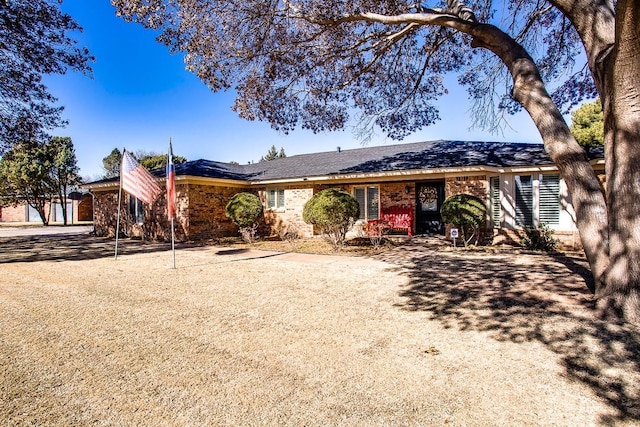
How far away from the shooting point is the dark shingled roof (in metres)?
12.6

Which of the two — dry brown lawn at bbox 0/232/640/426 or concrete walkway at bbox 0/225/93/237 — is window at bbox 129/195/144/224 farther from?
dry brown lawn at bbox 0/232/640/426

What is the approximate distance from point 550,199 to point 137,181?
42.5ft

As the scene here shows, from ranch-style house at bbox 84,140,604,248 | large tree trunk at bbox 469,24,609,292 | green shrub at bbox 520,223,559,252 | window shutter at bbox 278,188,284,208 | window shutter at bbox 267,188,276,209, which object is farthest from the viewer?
window shutter at bbox 267,188,276,209

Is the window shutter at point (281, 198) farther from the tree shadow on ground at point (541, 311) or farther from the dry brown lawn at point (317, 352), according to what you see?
the dry brown lawn at point (317, 352)

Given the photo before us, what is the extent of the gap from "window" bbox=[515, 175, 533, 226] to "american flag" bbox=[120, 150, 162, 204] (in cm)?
1183

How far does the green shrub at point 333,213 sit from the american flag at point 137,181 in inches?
200

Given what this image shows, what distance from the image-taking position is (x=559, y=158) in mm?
5605

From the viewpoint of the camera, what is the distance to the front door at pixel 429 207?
15578 mm

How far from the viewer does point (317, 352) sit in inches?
155

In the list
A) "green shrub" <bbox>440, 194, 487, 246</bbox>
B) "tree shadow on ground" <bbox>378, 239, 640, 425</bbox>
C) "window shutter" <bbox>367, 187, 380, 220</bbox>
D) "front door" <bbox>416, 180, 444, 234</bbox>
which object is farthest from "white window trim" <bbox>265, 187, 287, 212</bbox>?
"tree shadow on ground" <bbox>378, 239, 640, 425</bbox>

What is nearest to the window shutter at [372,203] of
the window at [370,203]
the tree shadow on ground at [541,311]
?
the window at [370,203]

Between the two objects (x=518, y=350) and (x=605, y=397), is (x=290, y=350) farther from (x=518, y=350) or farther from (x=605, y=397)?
(x=605, y=397)

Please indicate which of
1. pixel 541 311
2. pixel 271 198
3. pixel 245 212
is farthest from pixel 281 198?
pixel 541 311

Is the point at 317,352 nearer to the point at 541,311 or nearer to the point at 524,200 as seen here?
the point at 541,311
